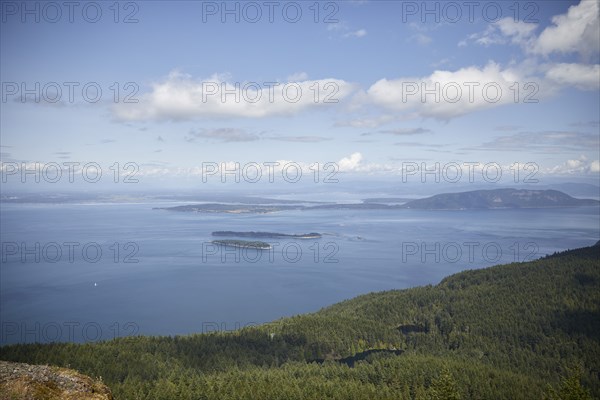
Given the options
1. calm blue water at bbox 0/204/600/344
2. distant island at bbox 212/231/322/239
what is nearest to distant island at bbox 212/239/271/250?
calm blue water at bbox 0/204/600/344

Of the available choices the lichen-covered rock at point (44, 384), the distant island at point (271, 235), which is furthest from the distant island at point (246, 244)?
the lichen-covered rock at point (44, 384)

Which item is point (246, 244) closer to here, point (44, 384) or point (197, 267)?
point (197, 267)

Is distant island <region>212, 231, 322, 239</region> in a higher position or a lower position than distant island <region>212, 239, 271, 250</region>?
higher

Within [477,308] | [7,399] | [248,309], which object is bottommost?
[248,309]

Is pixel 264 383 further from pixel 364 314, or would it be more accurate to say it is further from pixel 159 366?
pixel 364 314

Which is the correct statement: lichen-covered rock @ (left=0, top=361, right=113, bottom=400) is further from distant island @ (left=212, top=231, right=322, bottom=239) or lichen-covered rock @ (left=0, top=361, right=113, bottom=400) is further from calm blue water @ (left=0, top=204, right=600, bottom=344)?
distant island @ (left=212, top=231, right=322, bottom=239)

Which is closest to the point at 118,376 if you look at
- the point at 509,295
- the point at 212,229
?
the point at 509,295
